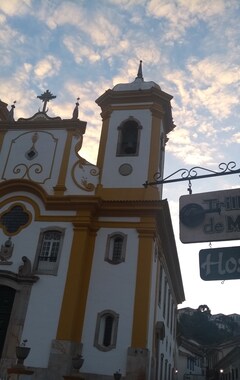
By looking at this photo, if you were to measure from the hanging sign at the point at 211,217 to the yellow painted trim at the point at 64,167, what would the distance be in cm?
1489

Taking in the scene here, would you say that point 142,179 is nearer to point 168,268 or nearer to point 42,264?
point 42,264


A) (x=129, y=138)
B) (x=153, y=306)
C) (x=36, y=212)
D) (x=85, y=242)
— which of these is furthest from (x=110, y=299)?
(x=129, y=138)

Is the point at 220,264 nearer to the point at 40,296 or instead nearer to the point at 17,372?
the point at 17,372

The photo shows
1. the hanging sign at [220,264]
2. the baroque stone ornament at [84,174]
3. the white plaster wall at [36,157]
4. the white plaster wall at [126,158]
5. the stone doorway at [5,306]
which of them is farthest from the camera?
the white plaster wall at [36,157]

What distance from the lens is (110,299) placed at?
16328 mm

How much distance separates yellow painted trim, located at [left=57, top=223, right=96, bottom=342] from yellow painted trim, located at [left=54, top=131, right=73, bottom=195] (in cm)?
214

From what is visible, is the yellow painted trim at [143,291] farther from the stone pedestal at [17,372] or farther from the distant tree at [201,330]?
the distant tree at [201,330]

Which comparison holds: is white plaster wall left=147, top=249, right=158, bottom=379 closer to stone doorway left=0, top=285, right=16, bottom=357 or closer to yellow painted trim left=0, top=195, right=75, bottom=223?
yellow painted trim left=0, top=195, right=75, bottom=223

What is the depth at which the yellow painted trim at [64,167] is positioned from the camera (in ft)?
61.7

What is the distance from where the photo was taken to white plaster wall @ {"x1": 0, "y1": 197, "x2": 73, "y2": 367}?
612 inches

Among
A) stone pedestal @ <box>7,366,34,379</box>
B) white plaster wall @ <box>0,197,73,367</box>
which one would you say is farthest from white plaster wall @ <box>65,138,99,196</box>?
stone pedestal @ <box>7,366,34,379</box>

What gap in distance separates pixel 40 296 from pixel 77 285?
5.23 ft

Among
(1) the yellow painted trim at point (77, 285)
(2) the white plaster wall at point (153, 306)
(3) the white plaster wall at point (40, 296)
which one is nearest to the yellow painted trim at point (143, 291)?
(2) the white plaster wall at point (153, 306)

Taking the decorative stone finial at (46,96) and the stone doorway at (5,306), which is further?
the decorative stone finial at (46,96)
